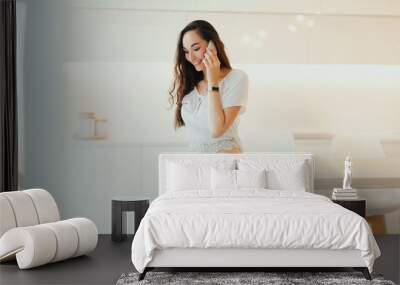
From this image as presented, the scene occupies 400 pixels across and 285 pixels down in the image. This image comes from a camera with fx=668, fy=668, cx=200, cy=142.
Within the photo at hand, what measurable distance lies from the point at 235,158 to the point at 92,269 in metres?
2.26

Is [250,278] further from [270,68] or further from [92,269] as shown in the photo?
[270,68]

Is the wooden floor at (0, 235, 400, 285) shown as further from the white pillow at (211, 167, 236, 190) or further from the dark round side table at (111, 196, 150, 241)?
the white pillow at (211, 167, 236, 190)

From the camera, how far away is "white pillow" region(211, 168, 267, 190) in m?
6.53

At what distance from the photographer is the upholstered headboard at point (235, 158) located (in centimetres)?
707

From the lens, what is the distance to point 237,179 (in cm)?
657

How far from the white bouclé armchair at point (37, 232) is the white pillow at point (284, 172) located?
1866mm

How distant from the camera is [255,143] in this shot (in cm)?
729

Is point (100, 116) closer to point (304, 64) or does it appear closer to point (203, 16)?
point (203, 16)

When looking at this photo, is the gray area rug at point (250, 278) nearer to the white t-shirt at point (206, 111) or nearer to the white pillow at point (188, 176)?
the white pillow at point (188, 176)

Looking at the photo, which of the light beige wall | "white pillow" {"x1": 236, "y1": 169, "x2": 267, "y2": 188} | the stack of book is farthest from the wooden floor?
the light beige wall

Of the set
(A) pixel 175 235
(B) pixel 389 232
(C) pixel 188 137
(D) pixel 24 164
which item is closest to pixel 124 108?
(C) pixel 188 137

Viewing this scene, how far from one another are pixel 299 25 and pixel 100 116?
7.80 feet

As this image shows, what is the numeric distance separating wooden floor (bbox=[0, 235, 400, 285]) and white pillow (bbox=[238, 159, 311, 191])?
1.05 metres

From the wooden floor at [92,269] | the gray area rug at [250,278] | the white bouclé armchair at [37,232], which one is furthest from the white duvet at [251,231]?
the white bouclé armchair at [37,232]
